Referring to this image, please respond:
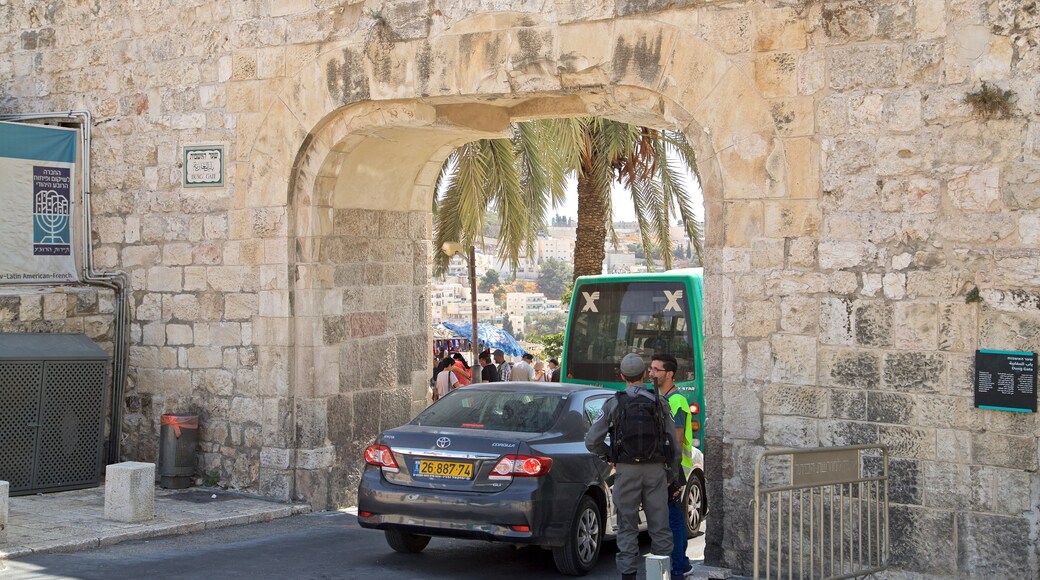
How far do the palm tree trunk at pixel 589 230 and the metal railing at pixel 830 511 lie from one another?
10892mm

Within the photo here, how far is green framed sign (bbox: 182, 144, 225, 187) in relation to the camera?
11.2 metres

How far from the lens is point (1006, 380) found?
7.61 m

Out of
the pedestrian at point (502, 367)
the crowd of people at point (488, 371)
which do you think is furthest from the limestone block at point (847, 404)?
the pedestrian at point (502, 367)

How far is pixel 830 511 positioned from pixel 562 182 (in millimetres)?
13043

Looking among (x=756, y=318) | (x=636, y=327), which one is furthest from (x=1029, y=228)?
(x=636, y=327)

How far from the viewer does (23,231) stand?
11688 mm

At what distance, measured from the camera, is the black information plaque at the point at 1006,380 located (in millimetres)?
7520

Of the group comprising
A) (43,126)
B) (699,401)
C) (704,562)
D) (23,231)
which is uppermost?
(43,126)

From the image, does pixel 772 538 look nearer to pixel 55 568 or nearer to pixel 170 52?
pixel 55 568

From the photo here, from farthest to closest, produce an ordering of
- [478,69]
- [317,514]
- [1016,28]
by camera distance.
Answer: [317,514] < [478,69] < [1016,28]

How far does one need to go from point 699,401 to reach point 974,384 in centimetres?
411

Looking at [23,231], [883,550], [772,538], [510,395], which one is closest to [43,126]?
[23,231]

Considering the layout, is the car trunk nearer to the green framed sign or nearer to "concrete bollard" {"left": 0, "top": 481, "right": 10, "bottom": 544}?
"concrete bollard" {"left": 0, "top": 481, "right": 10, "bottom": 544}

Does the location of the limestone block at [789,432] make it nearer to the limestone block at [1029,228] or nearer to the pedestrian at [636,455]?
the pedestrian at [636,455]
